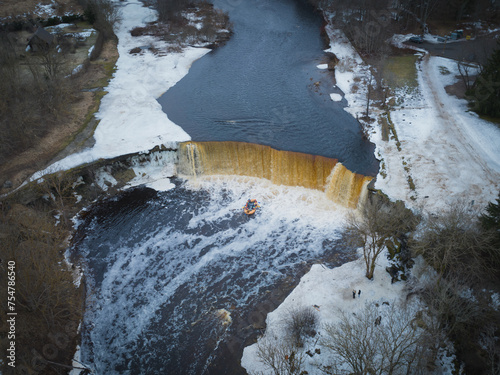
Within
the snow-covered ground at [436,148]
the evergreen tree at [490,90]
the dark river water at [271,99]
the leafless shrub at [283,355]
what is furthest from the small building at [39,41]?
the evergreen tree at [490,90]

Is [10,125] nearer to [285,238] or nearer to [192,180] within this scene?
[192,180]

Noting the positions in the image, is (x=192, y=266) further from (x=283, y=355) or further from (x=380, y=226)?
(x=380, y=226)

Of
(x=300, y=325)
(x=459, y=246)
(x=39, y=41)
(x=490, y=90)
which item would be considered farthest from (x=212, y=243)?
(x=39, y=41)

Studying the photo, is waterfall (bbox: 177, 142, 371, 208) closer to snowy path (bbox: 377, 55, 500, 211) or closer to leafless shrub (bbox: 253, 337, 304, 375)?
snowy path (bbox: 377, 55, 500, 211)

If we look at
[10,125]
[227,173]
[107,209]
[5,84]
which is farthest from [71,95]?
[227,173]

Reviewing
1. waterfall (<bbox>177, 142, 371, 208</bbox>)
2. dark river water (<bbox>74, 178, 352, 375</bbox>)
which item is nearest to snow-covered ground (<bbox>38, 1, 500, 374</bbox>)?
dark river water (<bbox>74, 178, 352, 375</bbox>)
